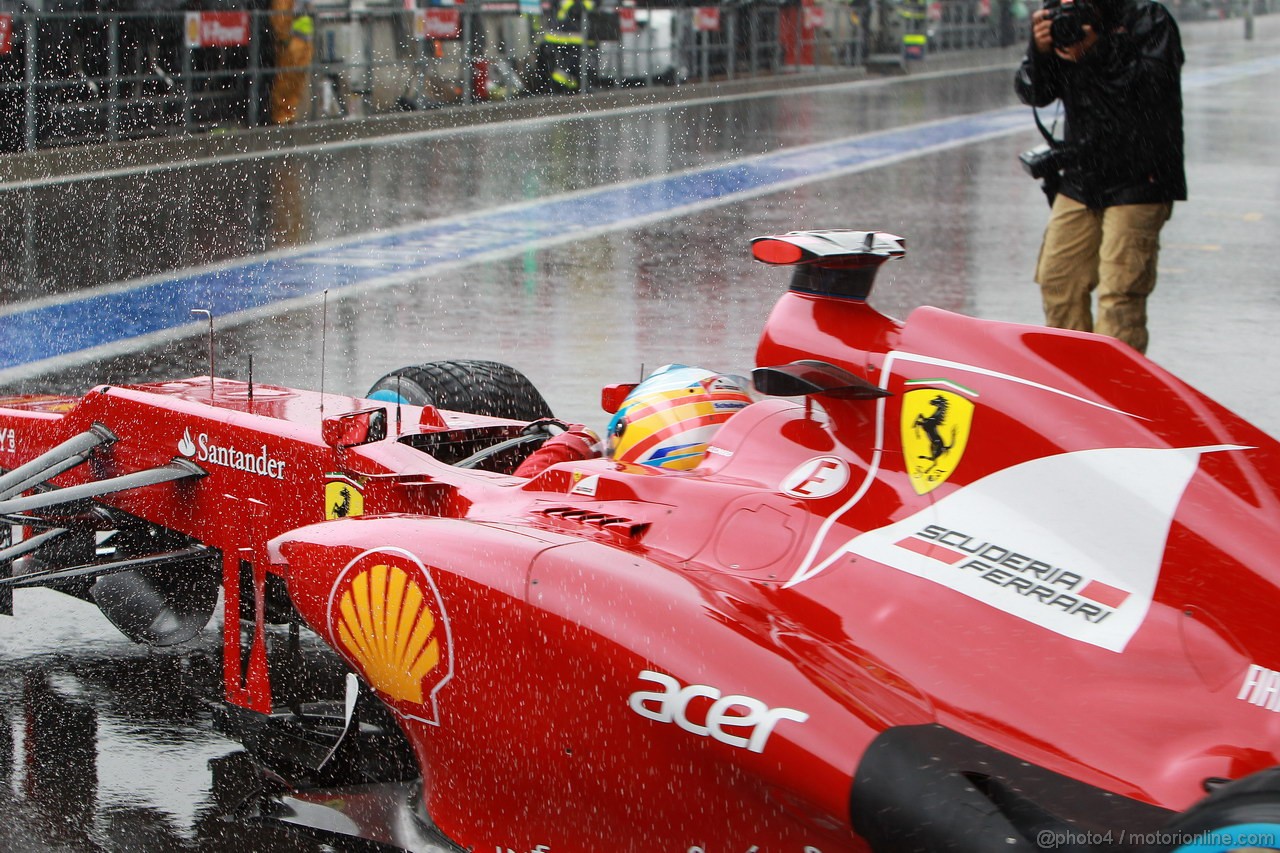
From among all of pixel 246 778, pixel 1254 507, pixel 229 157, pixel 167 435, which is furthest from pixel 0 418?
pixel 229 157

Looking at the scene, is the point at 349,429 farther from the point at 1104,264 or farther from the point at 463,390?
the point at 1104,264

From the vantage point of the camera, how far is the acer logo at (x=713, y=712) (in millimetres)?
2865

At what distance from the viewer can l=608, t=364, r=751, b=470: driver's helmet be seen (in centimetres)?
404

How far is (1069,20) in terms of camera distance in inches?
272

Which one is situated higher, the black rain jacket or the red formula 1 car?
the black rain jacket

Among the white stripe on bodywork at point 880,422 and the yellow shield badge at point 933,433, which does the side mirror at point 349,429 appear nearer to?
the white stripe on bodywork at point 880,422

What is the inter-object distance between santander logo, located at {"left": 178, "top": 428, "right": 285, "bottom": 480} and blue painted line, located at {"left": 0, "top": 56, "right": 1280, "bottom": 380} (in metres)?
3.91

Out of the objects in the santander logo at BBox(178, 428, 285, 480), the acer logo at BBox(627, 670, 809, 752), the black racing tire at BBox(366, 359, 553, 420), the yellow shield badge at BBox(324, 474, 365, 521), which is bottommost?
the acer logo at BBox(627, 670, 809, 752)

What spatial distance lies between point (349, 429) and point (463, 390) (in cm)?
109

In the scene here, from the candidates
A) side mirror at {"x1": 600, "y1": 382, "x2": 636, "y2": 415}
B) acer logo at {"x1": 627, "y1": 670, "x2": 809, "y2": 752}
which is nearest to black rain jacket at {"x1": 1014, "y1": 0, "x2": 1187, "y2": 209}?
side mirror at {"x1": 600, "y1": 382, "x2": 636, "y2": 415}

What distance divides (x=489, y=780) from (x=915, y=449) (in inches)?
43.4

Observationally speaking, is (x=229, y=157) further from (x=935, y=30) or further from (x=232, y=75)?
(x=935, y=30)

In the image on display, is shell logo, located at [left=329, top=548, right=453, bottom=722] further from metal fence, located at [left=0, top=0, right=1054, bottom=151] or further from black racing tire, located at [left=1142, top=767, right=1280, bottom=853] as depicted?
metal fence, located at [left=0, top=0, right=1054, bottom=151]

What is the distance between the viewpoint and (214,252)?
450 inches
